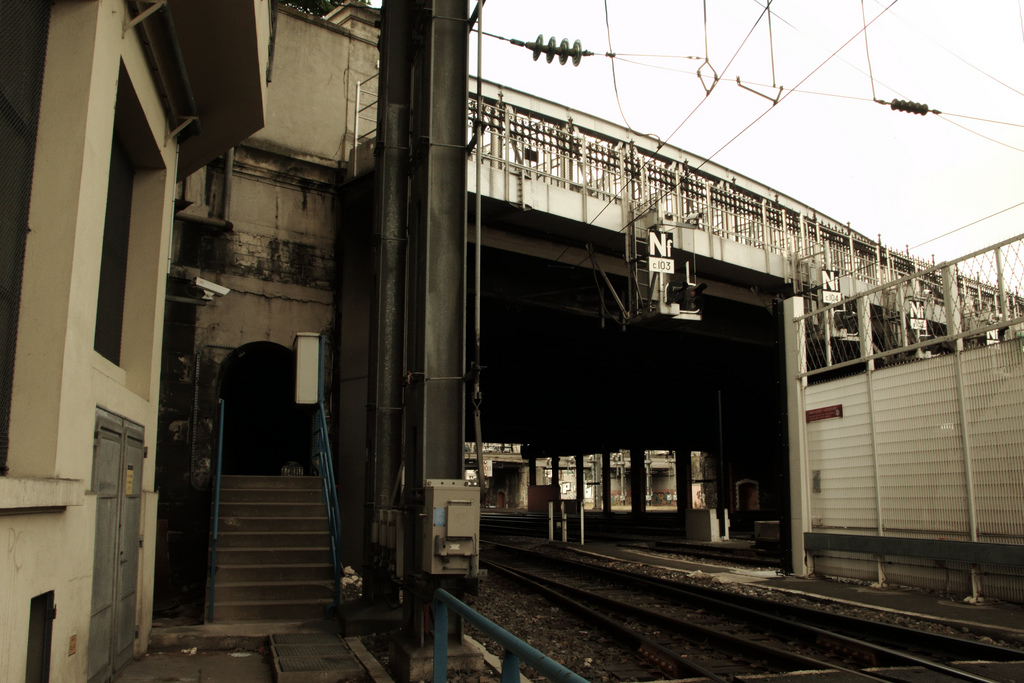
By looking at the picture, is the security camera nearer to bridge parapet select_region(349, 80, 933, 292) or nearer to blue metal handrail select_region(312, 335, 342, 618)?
blue metal handrail select_region(312, 335, 342, 618)

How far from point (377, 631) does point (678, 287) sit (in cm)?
949

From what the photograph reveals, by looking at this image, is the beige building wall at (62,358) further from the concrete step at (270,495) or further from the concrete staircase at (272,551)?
the concrete step at (270,495)

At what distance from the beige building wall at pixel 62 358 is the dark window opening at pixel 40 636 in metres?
0.07

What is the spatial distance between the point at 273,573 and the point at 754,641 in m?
5.87

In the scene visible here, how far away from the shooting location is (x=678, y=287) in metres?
15.5

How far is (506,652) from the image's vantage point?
3369 mm

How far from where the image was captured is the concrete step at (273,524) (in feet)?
34.5

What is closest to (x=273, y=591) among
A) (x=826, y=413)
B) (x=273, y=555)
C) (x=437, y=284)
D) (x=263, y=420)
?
(x=273, y=555)

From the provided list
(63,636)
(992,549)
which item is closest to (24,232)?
(63,636)

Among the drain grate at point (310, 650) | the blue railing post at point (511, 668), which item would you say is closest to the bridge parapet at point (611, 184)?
the drain grate at point (310, 650)

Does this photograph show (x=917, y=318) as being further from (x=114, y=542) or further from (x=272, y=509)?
(x=114, y=542)

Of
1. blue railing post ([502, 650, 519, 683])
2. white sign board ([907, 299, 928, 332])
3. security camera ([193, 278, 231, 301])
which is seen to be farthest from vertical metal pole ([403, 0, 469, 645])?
white sign board ([907, 299, 928, 332])

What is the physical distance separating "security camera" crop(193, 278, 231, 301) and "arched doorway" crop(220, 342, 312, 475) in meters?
3.87

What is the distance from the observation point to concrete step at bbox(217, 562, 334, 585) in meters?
9.66
